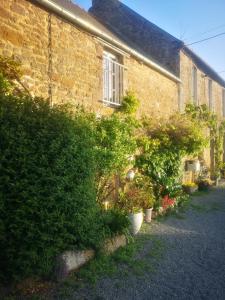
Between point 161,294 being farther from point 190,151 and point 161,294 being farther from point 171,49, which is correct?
point 171,49

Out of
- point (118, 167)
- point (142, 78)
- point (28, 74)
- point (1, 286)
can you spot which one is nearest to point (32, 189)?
point (1, 286)

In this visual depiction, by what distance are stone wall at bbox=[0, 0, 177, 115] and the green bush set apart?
1538 millimetres

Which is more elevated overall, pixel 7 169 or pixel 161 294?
pixel 7 169

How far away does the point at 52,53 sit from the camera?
6.15m

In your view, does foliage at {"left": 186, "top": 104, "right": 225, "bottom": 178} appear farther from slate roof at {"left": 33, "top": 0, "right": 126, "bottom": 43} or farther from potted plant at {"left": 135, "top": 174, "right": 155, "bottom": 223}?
potted plant at {"left": 135, "top": 174, "right": 155, "bottom": 223}

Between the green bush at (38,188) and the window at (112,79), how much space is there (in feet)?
13.3

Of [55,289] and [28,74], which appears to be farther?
[28,74]

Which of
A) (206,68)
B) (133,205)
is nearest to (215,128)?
(206,68)

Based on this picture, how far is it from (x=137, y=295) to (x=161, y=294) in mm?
334

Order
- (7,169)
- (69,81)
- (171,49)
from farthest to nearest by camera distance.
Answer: (171,49) → (69,81) → (7,169)

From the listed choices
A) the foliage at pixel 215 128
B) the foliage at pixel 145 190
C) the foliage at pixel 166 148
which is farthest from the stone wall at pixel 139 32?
the foliage at pixel 145 190

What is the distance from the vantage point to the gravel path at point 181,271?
398 centimetres

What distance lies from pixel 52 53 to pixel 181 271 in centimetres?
487

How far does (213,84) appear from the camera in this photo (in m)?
17.8
